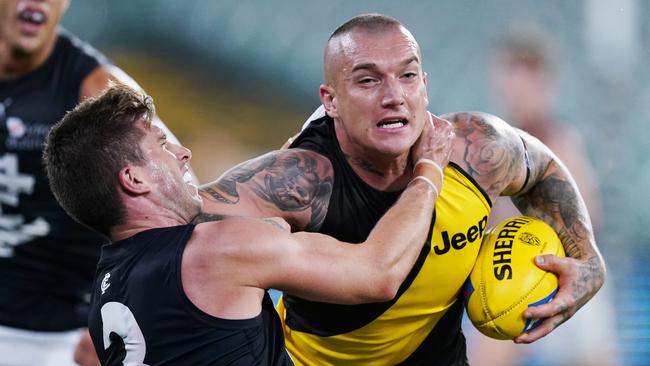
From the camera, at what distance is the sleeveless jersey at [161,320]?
3096 millimetres

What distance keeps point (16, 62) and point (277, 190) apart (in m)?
2.36

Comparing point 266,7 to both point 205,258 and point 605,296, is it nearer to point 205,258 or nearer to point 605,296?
point 605,296

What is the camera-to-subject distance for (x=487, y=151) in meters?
3.88

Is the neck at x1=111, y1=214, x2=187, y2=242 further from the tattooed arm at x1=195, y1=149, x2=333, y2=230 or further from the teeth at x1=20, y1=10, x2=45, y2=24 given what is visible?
the teeth at x1=20, y1=10, x2=45, y2=24

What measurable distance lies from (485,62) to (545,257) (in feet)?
14.8

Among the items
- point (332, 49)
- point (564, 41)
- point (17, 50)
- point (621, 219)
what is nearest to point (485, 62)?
point (564, 41)

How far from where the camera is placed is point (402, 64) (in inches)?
146

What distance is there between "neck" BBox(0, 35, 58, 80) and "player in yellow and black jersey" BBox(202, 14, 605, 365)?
6.48ft

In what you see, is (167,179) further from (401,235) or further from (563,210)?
(563,210)

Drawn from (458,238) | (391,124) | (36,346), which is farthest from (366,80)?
(36,346)

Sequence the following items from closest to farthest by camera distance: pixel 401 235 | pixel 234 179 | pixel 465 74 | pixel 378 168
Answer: pixel 401 235
pixel 234 179
pixel 378 168
pixel 465 74

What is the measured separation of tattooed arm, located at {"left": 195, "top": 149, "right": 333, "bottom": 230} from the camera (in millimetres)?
3535

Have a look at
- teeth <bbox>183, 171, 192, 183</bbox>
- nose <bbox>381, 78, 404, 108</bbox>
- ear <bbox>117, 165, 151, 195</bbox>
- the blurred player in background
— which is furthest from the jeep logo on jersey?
the blurred player in background

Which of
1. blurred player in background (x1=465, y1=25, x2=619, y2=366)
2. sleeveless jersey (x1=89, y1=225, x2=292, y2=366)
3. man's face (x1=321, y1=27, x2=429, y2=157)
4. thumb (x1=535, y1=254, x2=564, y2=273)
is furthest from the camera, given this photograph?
blurred player in background (x1=465, y1=25, x2=619, y2=366)
